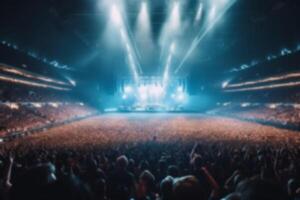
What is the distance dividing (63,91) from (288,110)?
40.4m

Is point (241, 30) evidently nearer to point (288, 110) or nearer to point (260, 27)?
point (260, 27)

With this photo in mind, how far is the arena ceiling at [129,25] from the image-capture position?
2410 centimetres

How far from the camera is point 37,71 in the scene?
123ft

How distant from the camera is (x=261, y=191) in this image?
230 cm

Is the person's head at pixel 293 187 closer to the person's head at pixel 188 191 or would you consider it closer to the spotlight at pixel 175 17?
the person's head at pixel 188 191

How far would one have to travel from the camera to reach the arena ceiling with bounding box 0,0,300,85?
24100mm

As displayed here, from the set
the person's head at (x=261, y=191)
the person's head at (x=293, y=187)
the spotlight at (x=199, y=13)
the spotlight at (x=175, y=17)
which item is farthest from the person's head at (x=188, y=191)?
the spotlight at (x=175, y=17)

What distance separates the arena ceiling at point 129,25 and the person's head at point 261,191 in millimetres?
23681

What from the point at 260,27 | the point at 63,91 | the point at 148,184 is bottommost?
the point at 148,184

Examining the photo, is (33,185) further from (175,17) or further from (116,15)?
(175,17)

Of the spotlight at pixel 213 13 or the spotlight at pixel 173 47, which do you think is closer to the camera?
the spotlight at pixel 213 13

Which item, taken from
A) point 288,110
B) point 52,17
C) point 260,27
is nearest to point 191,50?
point 260,27

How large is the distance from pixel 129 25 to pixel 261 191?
3317cm

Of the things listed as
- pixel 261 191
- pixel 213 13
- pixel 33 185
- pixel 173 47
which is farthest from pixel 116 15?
pixel 261 191
